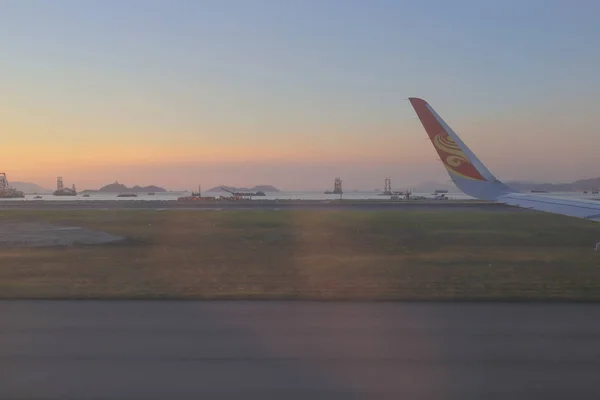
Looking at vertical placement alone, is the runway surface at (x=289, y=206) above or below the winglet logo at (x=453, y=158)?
below

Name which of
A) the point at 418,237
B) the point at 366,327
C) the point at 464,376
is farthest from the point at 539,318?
the point at 418,237

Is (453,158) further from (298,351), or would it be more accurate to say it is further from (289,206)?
(289,206)

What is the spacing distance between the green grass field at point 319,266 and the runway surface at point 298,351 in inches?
64.1

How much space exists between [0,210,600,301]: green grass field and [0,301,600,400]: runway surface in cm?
163

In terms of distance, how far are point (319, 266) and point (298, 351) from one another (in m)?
9.13

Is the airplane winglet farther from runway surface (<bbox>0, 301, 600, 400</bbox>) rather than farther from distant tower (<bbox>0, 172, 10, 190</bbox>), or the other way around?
distant tower (<bbox>0, 172, 10, 190</bbox>)

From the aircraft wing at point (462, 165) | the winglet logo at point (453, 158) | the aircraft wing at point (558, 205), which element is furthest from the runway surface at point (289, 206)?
the winglet logo at point (453, 158)

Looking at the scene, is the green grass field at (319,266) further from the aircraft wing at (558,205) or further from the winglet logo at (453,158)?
the winglet logo at (453,158)

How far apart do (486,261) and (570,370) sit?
11050 millimetres

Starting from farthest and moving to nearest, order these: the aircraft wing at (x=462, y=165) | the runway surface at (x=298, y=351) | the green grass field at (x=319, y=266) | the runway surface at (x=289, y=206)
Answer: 1. the runway surface at (x=289, y=206)
2. the aircraft wing at (x=462, y=165)
3. the green grass field at (x=319, y=266)
4. the runway surface at (x=298, y=351)

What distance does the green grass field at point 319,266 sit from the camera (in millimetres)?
11547

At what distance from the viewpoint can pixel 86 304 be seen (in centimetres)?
991

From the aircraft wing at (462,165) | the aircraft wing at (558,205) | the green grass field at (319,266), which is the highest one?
the aircraft wing at (462,165)

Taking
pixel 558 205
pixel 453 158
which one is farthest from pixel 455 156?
pixel 558 205
